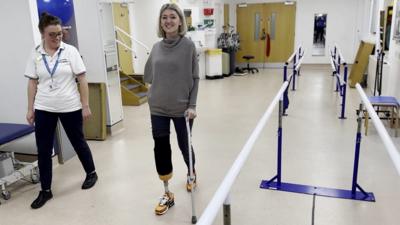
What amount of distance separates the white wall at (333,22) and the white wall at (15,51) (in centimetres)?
858

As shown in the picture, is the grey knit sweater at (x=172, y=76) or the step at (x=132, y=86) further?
the step at (x=132, y=86)

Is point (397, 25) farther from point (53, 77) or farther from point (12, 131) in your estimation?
point (12, 131)

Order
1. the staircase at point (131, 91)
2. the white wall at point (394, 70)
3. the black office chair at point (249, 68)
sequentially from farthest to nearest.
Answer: the black office chair at point (249, 68)
the staircase at point (131, 91)
the white wall at point (394, 70)

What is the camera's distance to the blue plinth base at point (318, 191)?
2.86m

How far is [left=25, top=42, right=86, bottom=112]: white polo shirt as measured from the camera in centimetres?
280

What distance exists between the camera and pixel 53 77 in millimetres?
2805

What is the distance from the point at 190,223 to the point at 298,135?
2454mm

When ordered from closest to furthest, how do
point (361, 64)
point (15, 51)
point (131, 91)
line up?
1. point (15, 51)
2. point (131, 91)
3. point (361, 64)

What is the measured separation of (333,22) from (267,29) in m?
2.07

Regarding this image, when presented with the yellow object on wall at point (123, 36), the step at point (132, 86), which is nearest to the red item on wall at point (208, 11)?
the yellow object on wall at point (123, 36)

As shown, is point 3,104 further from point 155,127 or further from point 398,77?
point 398,77

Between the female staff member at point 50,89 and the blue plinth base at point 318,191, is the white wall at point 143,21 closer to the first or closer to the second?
the female staff member at point 50,89

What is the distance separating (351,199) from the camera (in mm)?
2850

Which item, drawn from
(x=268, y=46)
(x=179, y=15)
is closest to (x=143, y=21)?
(x=268, y=46)
